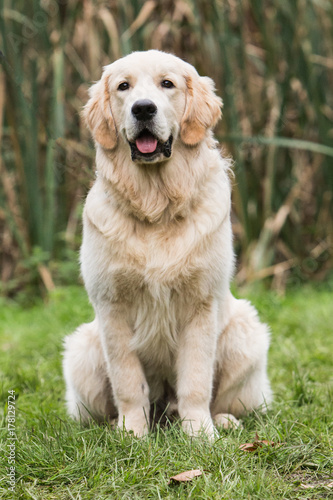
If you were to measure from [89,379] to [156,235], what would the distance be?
81 cm

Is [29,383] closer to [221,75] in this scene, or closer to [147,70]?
[147,70]

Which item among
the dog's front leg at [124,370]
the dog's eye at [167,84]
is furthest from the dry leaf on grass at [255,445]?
the dog's eye at [167,84]

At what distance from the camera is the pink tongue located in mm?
2738

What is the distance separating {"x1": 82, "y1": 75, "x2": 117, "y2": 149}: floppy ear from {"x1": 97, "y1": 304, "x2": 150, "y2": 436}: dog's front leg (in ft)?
2.38

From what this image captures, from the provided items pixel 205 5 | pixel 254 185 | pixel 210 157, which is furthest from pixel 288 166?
pixel 210 157

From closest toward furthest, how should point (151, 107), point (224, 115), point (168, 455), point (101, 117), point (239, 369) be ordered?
point (168, 455)
point (151, 107)
point (101, 117)
point (239, 369)
point (224, 115)

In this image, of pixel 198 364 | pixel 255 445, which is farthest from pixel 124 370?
pixel 255 445

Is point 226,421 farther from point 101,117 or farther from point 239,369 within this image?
point 101,117

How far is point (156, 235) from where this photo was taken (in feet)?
9.07

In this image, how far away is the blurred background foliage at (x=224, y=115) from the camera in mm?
5965

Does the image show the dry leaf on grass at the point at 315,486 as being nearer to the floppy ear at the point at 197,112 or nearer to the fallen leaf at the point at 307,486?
the fallen leaf at the point at 307,486

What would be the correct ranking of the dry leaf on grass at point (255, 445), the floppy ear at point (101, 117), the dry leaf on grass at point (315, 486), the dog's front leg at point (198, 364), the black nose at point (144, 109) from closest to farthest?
the dry leaf on grass at point (315, 486) → the dry leaf on grass at point (255, 445) → the black nose at point (144, 109) → the dog's front leg at point (198, 364) → the floppy ear at point (101, 117)

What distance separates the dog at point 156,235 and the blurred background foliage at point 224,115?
2836 mm

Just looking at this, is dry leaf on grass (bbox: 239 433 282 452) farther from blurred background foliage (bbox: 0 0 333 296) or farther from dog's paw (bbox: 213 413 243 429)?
blurred background foliage (bbox: 0 0 333 296)
